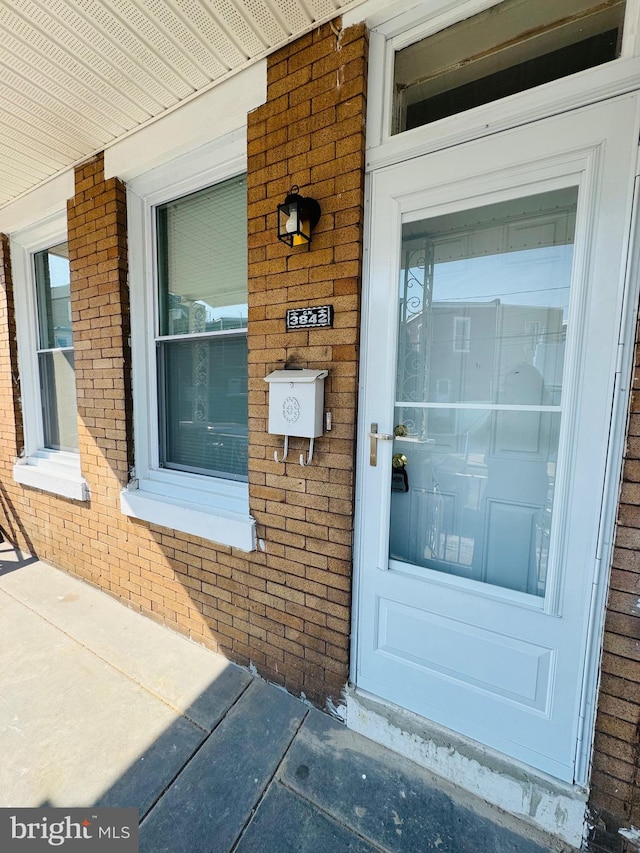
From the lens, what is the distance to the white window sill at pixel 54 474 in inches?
111

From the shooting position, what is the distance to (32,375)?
3.35 meters

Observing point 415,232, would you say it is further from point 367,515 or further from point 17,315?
point 17,315

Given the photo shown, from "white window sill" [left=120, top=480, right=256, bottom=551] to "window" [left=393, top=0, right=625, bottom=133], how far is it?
202 centimetres

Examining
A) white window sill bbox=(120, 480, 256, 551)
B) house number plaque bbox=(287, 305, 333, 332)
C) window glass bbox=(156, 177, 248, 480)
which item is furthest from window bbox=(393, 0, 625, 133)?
white window sill bbox=(120, 480, 256, 551)

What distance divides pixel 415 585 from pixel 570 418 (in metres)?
0.93

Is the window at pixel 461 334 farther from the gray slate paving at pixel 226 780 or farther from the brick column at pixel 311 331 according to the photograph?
the gray slate paving at pixel 226 780

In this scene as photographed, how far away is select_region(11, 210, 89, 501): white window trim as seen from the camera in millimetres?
2994

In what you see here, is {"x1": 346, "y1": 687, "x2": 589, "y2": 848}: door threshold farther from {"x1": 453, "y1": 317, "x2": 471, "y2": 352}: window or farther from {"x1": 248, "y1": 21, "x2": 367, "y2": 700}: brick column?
{"x1": 453, "y1": 317, "x2": 471, "y2": 352}: window

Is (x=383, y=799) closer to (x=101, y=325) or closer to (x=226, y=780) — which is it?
(x=226, y=780)

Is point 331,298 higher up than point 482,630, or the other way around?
point 331,298

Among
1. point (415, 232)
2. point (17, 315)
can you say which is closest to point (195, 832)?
point (415, 232)

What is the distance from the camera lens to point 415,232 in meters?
1.58

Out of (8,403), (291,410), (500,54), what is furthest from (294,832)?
(8,403)

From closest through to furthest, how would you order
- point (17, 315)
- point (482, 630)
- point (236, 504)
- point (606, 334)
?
point (606, 334), point (482, 630), point (236, 504), point (17, 315)
